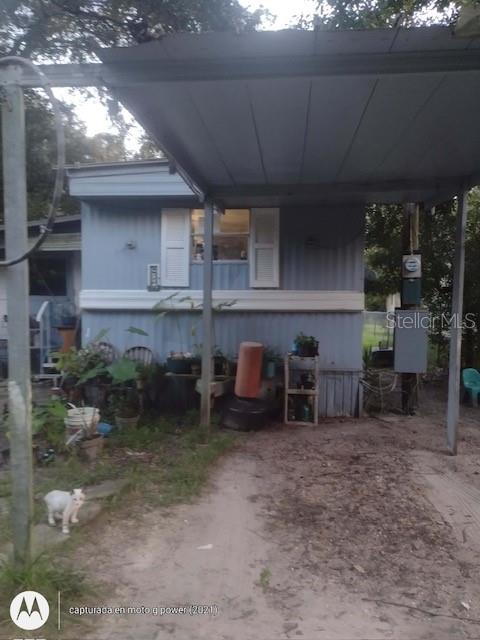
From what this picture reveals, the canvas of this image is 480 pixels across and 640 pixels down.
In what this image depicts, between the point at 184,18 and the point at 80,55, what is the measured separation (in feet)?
3.96

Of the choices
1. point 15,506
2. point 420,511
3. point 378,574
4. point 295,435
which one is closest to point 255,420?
point 295,435

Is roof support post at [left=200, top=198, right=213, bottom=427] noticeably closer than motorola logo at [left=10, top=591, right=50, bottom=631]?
No

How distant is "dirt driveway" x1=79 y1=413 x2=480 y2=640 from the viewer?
2252mm

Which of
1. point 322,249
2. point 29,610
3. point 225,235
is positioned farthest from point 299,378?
point 29,610

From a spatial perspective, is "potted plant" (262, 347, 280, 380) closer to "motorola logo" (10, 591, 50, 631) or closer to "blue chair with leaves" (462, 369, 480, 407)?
"blue chair with leaves" (462, 369, 480, 407)

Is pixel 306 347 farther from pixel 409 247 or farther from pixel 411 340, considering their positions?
pixel 409 247

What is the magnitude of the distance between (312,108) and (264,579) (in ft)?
9.80

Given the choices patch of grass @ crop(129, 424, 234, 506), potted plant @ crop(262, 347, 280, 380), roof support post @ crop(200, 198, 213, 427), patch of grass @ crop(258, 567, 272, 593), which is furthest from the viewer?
potted plant @ crop(262, 347, 280, 380)

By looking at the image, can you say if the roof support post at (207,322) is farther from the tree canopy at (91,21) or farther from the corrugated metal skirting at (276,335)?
the tree canopy at (91,21)

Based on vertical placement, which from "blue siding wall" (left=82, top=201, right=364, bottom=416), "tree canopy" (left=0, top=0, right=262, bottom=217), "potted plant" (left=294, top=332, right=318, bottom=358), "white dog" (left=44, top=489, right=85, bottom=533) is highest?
"tree canopy" (left=0, top=0, right=262, bottom=217)

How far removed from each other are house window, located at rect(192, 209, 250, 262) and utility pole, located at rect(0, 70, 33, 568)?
14.7 feet

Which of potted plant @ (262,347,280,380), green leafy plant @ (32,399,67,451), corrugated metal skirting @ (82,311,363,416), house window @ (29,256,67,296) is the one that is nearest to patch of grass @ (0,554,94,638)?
green leafy plant @ (32,399,67,451)

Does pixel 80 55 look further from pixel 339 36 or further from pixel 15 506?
pixel 15 506

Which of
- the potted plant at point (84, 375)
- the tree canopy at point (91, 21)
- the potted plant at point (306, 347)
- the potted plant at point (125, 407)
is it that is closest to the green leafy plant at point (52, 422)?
the potted plant at point (125, 407)
